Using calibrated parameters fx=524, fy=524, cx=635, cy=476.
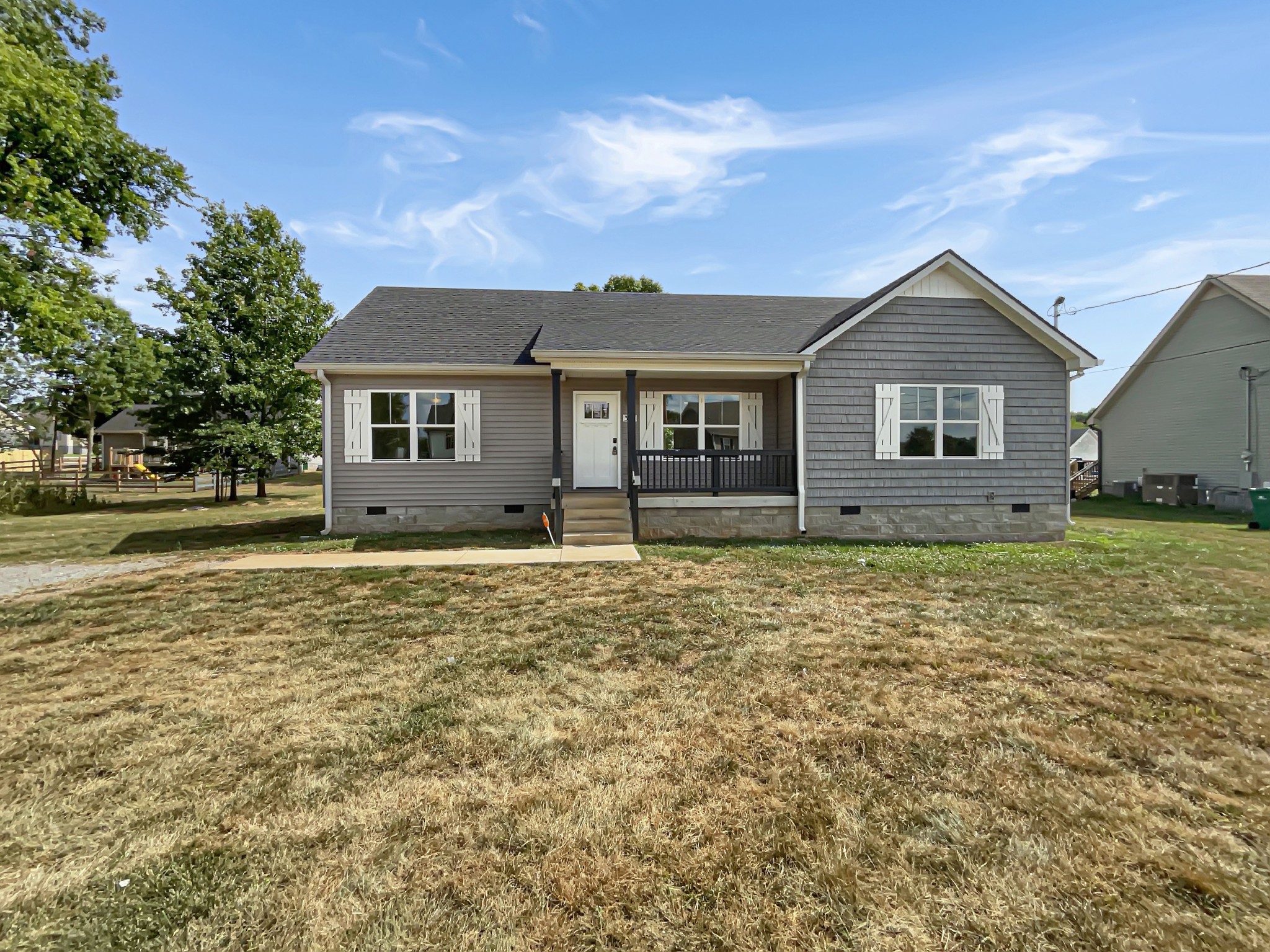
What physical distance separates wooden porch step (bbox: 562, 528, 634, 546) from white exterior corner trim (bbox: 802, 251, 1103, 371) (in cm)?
489

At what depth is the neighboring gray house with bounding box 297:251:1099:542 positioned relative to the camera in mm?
10156

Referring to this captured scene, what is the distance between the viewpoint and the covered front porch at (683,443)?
10102 millimetres

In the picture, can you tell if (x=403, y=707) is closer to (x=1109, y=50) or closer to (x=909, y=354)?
(x=909, y=354)

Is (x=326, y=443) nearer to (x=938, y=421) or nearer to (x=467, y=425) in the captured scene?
(x=467, y=425)

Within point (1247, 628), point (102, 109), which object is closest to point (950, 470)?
point (1247, 628)

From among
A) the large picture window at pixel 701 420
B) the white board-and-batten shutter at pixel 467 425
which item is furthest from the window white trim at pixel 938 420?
the white board-and-batten shutter at pixel 467 425

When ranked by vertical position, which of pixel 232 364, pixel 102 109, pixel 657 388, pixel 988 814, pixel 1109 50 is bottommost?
pixel 988 814

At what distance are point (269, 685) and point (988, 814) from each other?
4.42m

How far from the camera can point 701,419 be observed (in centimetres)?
1191

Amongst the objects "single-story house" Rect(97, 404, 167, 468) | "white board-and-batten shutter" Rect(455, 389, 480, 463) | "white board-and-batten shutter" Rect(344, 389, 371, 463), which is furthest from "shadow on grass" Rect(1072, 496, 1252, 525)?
"single-story house" Rect(97, 404, 167, 468)

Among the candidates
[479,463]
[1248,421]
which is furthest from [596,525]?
[1248,421]

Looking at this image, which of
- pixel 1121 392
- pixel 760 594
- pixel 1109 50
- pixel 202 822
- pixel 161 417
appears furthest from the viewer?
A: pixel 1121 392

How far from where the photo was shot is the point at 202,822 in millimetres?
2311

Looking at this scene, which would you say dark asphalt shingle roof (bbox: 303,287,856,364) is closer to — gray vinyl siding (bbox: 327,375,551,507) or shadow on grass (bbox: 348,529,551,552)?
gray vinyl siding (bbox: 327,375,551,507)
